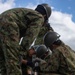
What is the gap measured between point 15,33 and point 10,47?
1.05 ft

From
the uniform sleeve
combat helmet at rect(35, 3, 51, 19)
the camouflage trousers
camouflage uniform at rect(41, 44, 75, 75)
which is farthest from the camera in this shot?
combat helmet at rect(35, 3, 51, 19)

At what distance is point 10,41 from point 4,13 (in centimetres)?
82

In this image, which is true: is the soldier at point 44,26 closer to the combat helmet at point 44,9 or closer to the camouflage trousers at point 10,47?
the combat helmet at point 44,9

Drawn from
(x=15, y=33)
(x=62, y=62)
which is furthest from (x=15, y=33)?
(x=62, y=62)

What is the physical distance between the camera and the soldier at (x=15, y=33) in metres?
7.13

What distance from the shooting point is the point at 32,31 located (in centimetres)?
736

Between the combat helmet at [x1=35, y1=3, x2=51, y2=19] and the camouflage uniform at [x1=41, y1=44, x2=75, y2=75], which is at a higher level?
the combat helmet at [x1=35, y1=3, x2=51, y2=19]

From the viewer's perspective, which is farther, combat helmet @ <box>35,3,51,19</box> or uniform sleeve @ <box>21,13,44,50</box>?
combat helmet @ <box>35,3,51,19</box>

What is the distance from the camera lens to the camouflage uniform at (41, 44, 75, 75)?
673 cm

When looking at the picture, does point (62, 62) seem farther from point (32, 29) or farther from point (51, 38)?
point (32, 29)

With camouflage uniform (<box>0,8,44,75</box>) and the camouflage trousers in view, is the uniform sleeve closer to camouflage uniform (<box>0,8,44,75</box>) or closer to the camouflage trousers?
camouflage uniform (<box>0,8,44,75</box>)

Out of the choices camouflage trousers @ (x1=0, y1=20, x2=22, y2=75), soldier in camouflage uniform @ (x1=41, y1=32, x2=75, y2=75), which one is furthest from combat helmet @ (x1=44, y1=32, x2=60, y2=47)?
camouflage trousers @ (x1=0, y1=20, x2=22, y2=75)

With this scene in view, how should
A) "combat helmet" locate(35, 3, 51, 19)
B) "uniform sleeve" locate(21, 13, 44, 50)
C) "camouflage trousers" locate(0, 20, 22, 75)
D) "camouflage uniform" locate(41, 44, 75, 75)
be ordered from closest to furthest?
"camouflage uniform" locate(41, 44, 75, 75) → "camouflage trousers" locate(0, 20, 22, 75) → "uniform sleeve" locate(21, 13, 44, 50) → "combat helmet" locate(35, 3, 51, 19)

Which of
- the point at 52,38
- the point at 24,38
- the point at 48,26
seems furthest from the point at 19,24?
the point at 48,26
